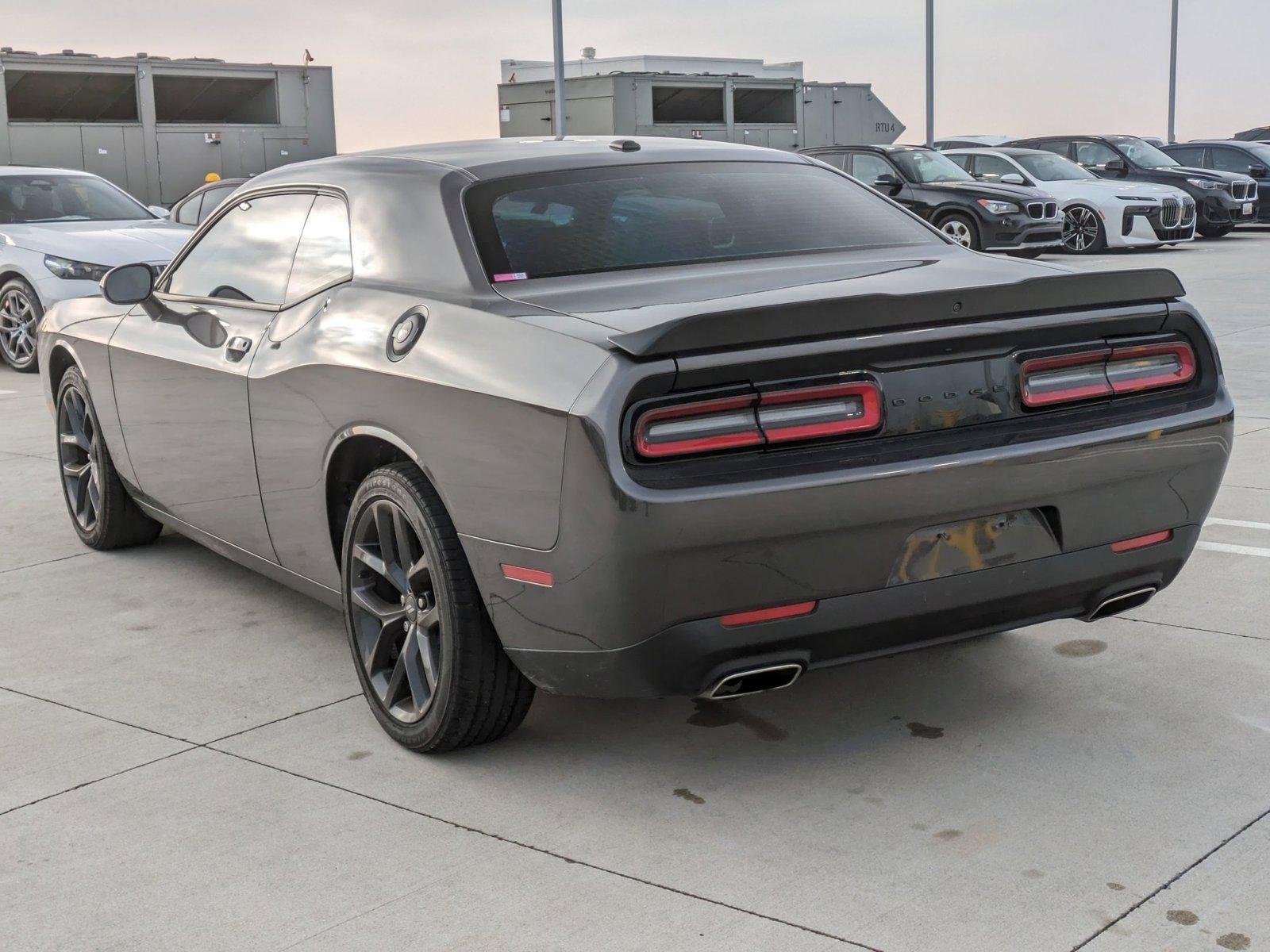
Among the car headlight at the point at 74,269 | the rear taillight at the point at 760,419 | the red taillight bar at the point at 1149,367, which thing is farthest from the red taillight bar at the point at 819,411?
the car headlight at the point at 74,269

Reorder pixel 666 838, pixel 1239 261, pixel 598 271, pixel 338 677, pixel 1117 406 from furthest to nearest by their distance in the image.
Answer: pixel 1239 261 → pixel 338 677 → pixel 598 271 → pixel 1117 406 → pixel 666 838

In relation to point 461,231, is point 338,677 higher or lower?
lower

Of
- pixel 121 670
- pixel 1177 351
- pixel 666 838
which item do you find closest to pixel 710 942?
pixel 666 838

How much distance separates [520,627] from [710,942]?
86cm

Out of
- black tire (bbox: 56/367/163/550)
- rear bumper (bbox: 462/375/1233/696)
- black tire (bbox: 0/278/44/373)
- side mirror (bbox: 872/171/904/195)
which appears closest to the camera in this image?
rear bumper (bbox: 462/375/1233/696)

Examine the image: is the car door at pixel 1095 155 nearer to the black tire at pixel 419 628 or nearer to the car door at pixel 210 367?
the car door at pixel 210 367

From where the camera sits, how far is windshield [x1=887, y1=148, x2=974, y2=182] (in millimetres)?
20766

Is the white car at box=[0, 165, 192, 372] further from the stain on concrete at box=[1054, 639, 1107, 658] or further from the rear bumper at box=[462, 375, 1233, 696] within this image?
the rear bumper at box=[462, 375, 1233, 696]

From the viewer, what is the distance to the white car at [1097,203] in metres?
21.5

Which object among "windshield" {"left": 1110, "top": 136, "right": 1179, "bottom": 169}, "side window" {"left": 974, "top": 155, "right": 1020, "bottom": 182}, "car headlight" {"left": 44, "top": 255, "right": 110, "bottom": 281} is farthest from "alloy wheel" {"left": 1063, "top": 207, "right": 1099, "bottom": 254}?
"car headlight" {"left": 44, "top": 255, "right": 110, "bottom": 281}

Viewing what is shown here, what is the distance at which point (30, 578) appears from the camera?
574 centimetres

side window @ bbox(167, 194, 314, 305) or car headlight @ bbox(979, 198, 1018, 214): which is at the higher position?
side window @ bbox(167, 194, 314, 305)

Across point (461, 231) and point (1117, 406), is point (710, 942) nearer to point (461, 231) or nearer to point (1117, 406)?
point (1117, 406)

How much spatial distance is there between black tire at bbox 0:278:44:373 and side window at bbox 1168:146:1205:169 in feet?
67.8
